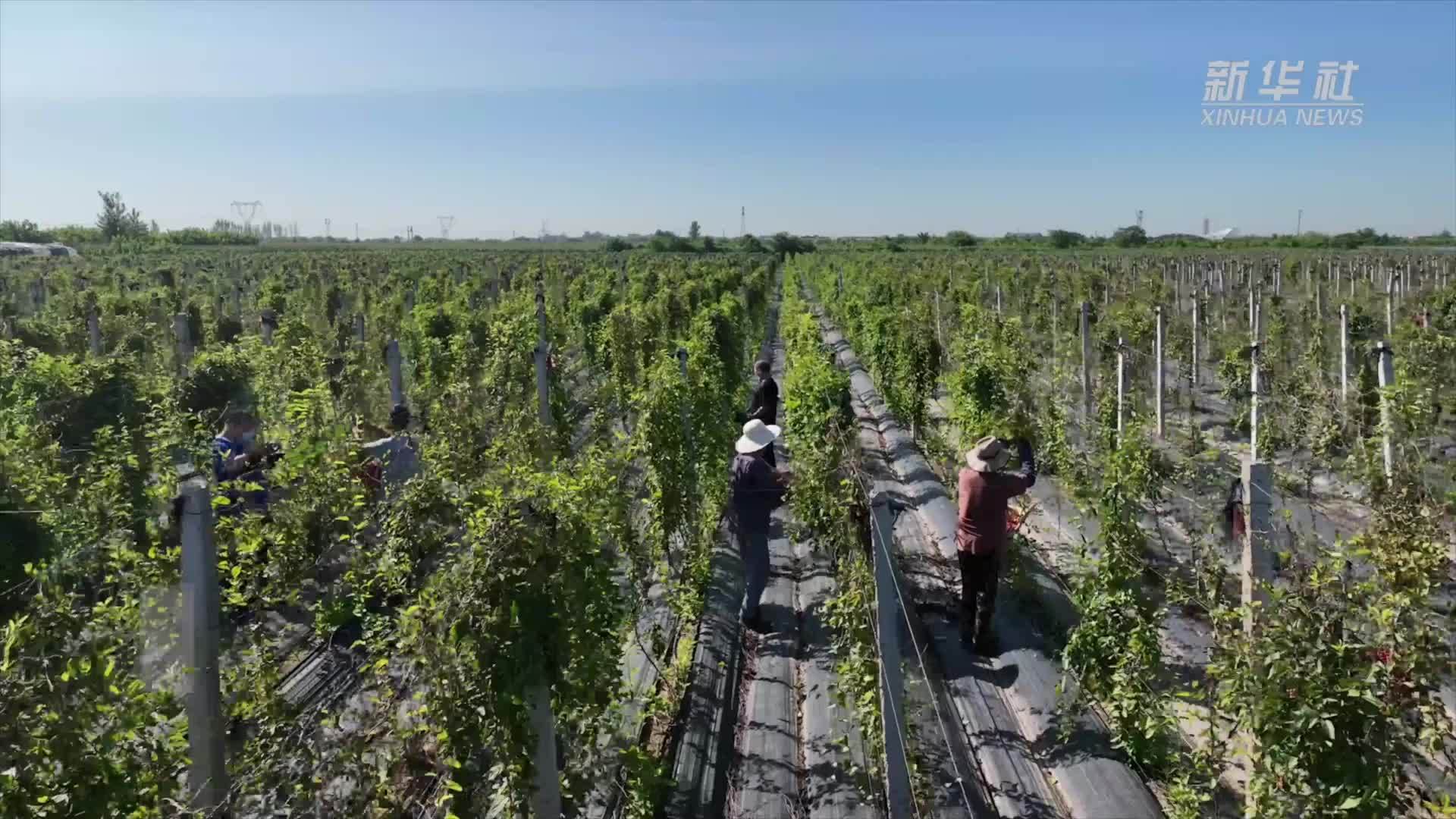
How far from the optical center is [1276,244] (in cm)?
7300

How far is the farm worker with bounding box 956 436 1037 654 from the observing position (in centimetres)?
577

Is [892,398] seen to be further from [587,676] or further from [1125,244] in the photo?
[1125,244]

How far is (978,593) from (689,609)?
6.45ft

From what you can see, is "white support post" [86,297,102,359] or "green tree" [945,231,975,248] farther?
"green tree" [945,231,975,248]

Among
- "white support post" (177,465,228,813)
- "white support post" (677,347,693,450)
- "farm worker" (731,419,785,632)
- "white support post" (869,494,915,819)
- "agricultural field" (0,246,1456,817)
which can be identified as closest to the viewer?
"agricultural field" (0,246,1456,817)

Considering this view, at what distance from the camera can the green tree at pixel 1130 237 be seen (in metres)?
83.9

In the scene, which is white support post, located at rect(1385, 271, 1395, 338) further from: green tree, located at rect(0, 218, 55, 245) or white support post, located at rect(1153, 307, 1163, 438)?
green tree, located at rect(0, 218, 55, 245)

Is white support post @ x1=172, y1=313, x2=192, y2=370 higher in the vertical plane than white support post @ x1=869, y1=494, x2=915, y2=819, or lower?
higher

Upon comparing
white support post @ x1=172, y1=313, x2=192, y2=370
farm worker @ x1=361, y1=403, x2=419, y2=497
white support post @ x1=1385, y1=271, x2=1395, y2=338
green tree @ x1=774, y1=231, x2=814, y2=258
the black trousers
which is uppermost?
green tree @ x1=774, y1=231, x2=814, y2=258

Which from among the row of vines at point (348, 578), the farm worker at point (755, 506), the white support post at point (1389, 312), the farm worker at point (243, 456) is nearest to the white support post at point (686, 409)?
the row of vines at point (348, 578)

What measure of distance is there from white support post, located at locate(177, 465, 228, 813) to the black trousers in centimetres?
425

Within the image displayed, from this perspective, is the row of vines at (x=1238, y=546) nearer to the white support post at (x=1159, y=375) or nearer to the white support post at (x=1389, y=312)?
the white support post at (x=1389, y=312)

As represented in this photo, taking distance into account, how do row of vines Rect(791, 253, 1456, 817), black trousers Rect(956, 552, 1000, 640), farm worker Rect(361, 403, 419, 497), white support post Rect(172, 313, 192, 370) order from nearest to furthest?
row of vines Rect(791, 253, 1456, 817), black trousers Rect(956, 552, 1000, 640), farm worker Rect(361, 403, 419, 497), white support post Rect(172, 313, 192, 370)

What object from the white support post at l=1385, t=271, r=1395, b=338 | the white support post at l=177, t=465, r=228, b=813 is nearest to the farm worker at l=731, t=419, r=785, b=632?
the white support post at l=177, t=465, r=228, b=813
